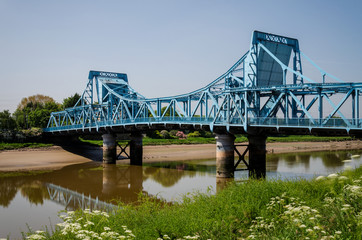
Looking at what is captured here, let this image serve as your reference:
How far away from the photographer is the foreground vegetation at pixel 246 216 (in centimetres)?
719

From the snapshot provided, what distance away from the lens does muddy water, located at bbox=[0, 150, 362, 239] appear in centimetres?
1961

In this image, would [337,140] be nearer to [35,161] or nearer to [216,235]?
[35,161]

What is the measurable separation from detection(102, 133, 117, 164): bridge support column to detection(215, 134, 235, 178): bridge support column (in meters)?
18.8

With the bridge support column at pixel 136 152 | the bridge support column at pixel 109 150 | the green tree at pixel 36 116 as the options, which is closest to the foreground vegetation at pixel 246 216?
the bridge support column at pixel 136 152

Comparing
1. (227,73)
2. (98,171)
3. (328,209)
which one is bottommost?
(98,171)

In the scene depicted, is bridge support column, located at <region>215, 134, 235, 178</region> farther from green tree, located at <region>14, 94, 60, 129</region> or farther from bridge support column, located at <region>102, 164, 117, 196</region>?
green tree, located at <region>14, 94, 60, 129</region>

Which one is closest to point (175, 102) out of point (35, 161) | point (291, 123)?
point (291, 123)

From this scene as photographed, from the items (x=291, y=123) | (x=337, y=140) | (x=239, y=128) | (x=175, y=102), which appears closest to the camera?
(x=291, y=123)

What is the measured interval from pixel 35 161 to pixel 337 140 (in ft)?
241

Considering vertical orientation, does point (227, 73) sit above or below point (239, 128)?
above

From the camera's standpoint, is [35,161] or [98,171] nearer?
[98,171]

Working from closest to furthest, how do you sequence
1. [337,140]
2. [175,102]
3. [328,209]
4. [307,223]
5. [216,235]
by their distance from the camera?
[307,223] → [328,209] → [216,235] → [175,102] → [337,140]

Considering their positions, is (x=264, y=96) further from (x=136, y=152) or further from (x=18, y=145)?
(x=18, y=145)

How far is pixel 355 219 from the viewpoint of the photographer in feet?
22.8
